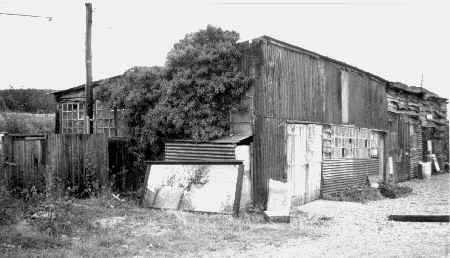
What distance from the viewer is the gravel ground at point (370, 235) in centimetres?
802

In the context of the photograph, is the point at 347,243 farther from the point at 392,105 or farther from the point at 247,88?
the point at 392,105

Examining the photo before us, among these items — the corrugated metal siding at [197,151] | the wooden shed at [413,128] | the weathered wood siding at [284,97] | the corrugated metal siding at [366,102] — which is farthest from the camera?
the wooden shed at [413,128]

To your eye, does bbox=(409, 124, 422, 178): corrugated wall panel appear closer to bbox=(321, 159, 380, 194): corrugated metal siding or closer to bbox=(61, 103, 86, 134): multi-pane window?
bbox=(321, 159, 380, 194): corrugated metal siding

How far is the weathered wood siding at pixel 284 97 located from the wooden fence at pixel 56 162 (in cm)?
475

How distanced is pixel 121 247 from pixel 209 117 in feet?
18.6

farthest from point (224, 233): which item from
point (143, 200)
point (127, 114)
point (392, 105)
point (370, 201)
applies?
point (392, 105)

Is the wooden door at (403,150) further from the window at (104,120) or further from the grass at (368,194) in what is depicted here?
the window at (104,120)

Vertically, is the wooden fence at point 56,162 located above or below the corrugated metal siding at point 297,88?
below

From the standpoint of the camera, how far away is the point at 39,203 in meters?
10.8

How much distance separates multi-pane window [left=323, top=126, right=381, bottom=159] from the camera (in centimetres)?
1655

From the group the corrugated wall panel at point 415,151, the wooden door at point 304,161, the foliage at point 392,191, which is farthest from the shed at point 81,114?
the corrugated wall panel at point 415,151

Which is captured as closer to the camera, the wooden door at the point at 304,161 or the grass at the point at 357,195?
the wooden door at the point at 304,161

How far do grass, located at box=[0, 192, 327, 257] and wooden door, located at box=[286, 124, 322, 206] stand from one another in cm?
239

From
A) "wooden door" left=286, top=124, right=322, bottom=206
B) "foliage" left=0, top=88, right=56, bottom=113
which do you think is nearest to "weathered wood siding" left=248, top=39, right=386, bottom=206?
"wooden door" left=286, top=124, right=322, bottom=206
